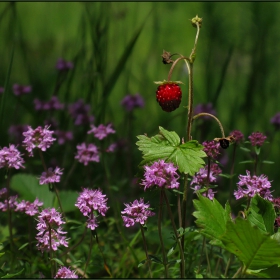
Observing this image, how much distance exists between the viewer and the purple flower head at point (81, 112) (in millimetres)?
2531

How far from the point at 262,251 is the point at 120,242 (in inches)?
34.5

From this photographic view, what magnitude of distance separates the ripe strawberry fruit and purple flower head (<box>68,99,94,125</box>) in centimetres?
114

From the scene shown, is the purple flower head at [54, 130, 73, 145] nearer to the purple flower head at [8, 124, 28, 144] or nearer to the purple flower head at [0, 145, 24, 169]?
the purple flower head at [8, 124, 28, 144]

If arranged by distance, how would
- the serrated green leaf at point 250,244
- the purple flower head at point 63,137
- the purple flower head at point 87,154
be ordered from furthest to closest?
the purple flower head at point 63,137 → the purple flower head at point 87,154 → the serrated green leaf at point 250,244

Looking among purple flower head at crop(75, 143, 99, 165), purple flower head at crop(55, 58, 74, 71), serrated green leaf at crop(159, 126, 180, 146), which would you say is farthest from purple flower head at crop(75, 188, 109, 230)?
purple flower head at crop(55, 58, 74, 71)

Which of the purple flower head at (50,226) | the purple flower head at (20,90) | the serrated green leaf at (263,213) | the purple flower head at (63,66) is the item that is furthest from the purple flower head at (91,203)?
the purple flower head at (63,66)

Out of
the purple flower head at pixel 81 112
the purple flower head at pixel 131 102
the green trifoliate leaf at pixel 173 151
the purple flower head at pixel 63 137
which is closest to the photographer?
the green trifoliate leaf at pixel 173 151

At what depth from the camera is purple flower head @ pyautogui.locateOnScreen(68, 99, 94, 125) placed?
2.53m

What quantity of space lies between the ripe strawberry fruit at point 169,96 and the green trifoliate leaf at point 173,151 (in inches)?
2.6

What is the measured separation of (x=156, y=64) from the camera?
12.7ft

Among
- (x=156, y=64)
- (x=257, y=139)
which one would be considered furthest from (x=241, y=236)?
(x=156, y=64)

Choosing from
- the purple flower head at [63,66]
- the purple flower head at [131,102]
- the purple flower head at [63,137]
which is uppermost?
the purple flower head at [63,66]

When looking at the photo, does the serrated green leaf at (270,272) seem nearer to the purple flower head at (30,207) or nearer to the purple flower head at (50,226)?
the purple flower head at (50,226)

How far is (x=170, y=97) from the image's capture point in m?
1.40
